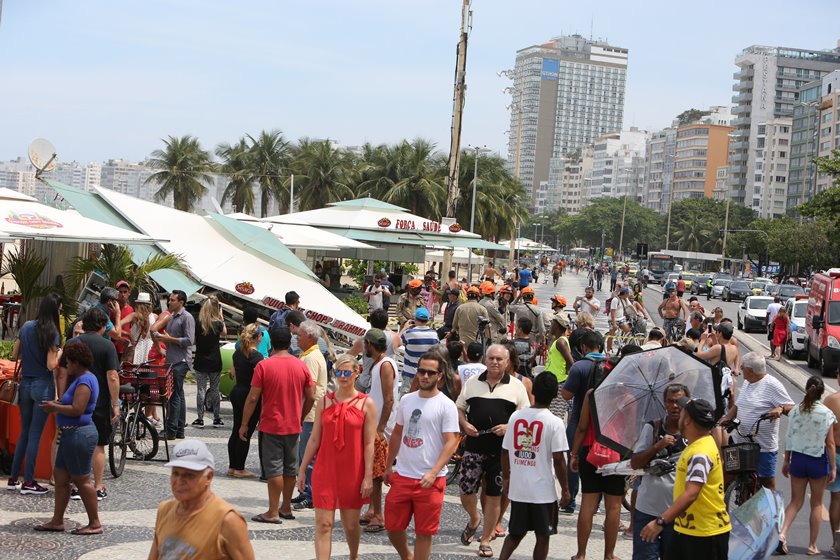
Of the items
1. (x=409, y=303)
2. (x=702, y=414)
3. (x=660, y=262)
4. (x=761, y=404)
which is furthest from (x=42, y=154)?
(x=660, y=262)

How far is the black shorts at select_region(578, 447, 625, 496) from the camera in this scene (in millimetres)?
7922

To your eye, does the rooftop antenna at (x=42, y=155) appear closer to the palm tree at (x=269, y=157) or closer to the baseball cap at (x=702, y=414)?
the baseball cap at (x=702, y=414)

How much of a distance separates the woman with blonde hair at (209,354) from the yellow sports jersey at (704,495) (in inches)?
288

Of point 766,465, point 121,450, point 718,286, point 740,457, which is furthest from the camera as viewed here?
point 718,286

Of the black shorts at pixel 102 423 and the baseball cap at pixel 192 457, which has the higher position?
the baseball cap at pixel 192 457

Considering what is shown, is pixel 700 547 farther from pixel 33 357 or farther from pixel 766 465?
pixel 33 357

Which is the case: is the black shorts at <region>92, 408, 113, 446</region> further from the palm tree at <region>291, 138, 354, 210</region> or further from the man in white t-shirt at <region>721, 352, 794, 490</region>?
the palm tree at <region>291, 138, 354, 210</region>

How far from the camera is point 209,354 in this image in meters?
12.5

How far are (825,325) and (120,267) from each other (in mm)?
16770

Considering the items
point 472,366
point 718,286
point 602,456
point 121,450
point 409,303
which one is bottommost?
point 121,450

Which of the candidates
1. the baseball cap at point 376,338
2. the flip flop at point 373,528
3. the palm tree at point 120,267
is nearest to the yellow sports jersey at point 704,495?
the baseball cap at point 376,338

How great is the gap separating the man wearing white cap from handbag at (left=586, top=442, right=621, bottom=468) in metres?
4.10

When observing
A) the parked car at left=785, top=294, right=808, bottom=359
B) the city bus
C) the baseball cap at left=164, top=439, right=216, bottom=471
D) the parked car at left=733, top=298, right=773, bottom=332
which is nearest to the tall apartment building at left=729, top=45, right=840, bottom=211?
the city bus

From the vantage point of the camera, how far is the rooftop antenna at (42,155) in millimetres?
22531
